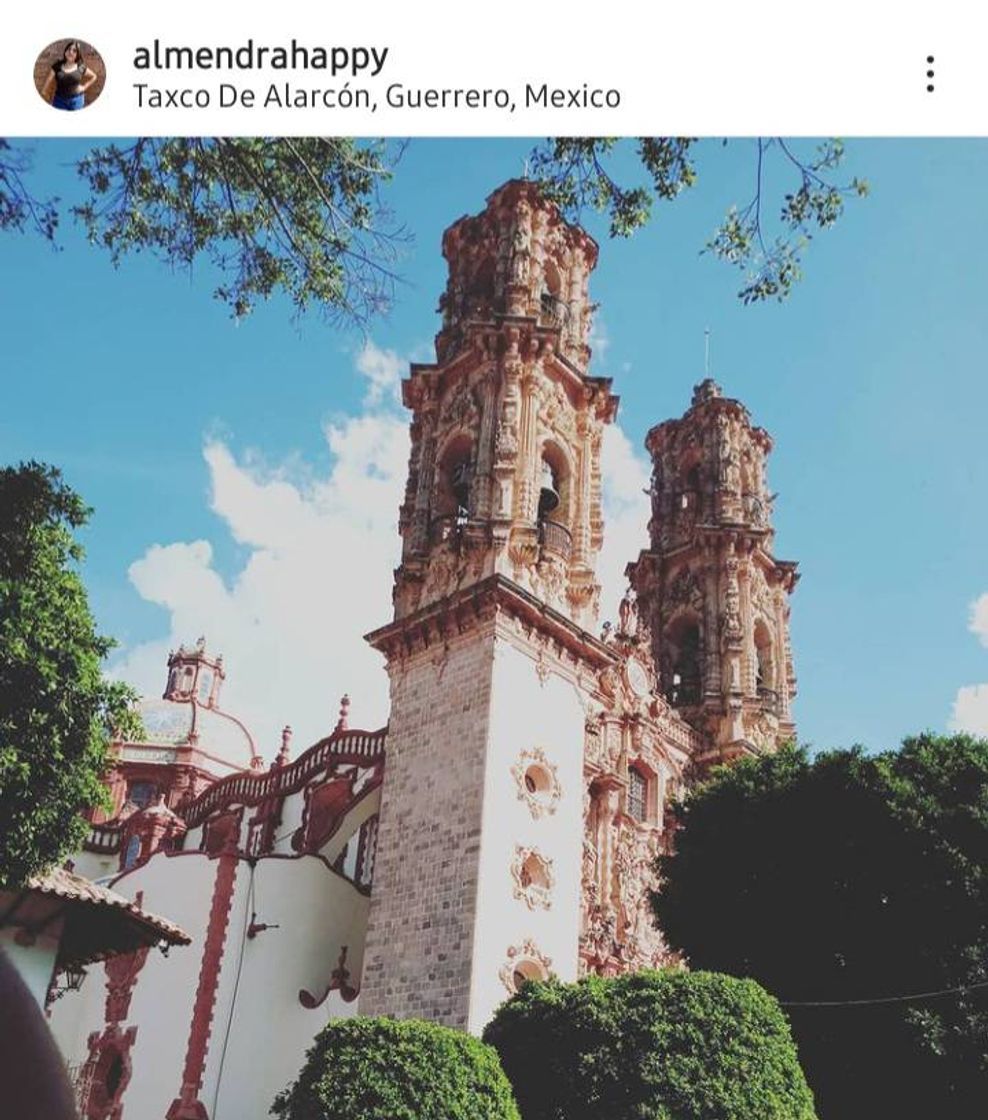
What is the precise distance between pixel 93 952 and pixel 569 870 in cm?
894

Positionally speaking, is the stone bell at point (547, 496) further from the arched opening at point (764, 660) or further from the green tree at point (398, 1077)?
the green tree at point (398, 1077)

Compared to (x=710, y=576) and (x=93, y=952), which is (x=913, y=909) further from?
(x=710, y=576)

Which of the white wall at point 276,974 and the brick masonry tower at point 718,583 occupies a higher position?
the brick masonry tower at point 718,583

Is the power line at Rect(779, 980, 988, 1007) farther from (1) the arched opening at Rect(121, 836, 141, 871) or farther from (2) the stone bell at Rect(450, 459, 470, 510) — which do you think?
(1) the arched opening at Rect(121, 836, 141, 871)

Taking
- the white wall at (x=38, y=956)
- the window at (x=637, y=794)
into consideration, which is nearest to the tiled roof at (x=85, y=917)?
the white wall at (x=38, y=956)

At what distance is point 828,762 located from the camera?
19.1 meters

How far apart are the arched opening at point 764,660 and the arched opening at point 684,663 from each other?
5.94ft

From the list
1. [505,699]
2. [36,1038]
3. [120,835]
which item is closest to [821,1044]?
[505,699]

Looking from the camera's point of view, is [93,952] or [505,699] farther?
[505,699]

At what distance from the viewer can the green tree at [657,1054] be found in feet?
A: 41.2

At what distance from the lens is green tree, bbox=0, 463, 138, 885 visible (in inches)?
359
